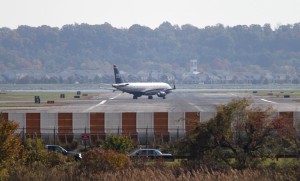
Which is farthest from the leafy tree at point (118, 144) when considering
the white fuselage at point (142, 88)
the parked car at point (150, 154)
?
the white fuselage at point (142, 88)

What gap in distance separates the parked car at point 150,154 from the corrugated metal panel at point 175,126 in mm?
4797

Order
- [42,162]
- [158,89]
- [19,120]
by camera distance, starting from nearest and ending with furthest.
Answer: [42,162]
[19,120]
[158,89]

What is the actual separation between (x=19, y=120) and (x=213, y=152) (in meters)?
17.9

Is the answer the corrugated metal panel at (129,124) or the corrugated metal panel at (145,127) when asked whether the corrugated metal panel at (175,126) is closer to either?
the corrugated metal panel at (145,127)

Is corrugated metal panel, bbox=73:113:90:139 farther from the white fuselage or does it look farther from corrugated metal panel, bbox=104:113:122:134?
the white fuselage

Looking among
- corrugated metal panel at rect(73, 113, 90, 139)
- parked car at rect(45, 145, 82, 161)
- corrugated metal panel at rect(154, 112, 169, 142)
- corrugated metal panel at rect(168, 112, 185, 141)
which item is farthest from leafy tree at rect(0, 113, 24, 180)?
corrugated metal panel at rect(154, 112, 169, 142)

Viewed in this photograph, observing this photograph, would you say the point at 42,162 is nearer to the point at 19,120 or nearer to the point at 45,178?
the point at 45,178

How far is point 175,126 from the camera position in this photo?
52.2 meters

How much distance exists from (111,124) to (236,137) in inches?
594

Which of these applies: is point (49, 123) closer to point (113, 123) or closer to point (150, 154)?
point (113, 123)

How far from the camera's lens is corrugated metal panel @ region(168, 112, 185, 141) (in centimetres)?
4894

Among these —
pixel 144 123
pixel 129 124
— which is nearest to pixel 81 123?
pixel 129 124

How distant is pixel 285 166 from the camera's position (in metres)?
35.4

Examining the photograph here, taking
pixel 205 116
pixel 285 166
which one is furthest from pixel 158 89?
pixel 285 166
